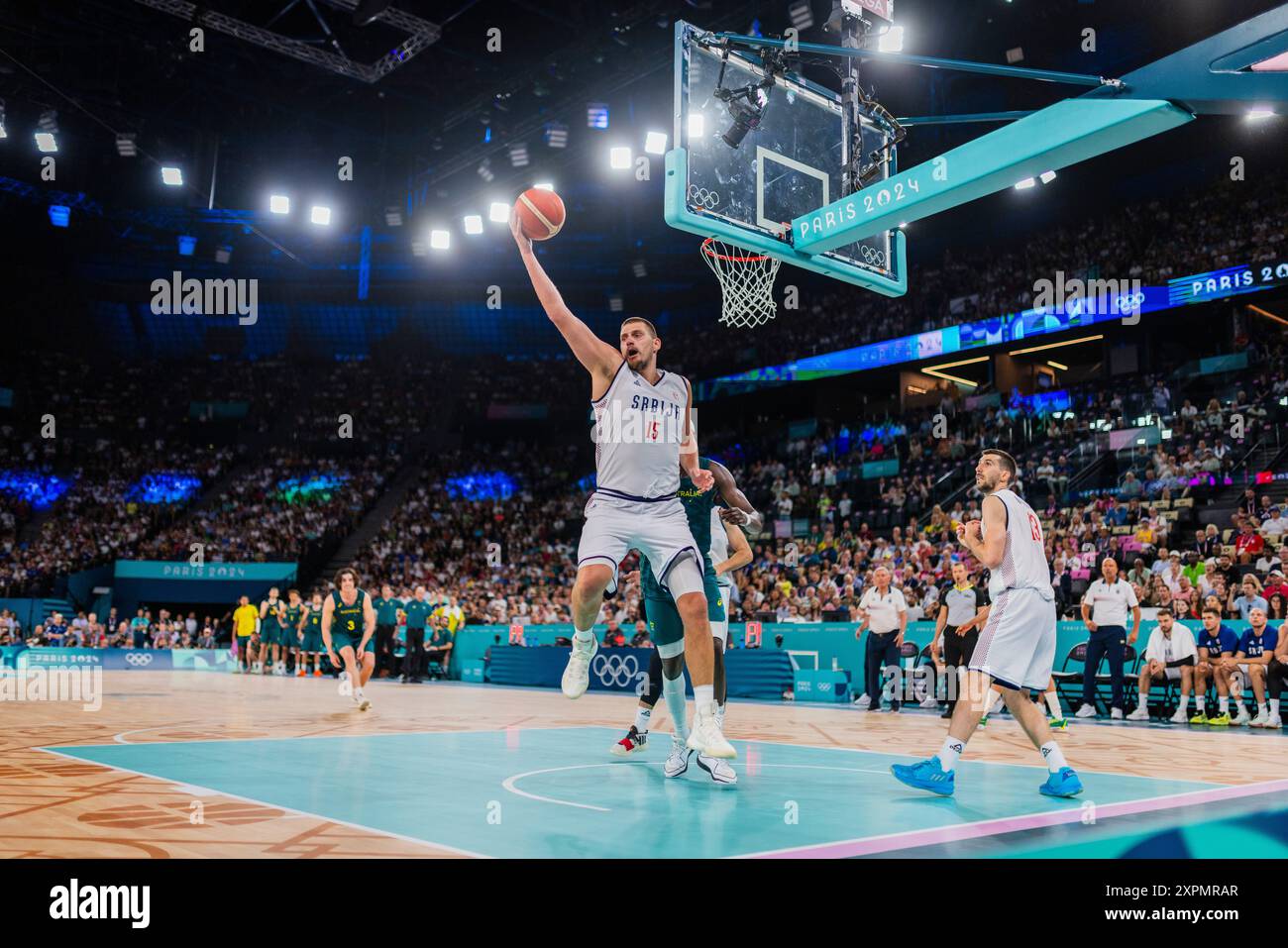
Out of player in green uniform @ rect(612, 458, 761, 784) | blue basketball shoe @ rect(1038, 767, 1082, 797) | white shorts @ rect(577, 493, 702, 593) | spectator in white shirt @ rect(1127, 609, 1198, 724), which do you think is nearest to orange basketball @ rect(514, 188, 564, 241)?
white shorts @ rect(577, 493, 702, 593)

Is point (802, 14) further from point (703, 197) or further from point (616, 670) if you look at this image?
point (616, 670)

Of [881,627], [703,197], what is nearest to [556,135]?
[881,627]

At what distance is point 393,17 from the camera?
2255 centimetres

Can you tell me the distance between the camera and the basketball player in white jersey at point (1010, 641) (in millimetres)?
5688

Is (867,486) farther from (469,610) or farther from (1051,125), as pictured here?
(1051,125)

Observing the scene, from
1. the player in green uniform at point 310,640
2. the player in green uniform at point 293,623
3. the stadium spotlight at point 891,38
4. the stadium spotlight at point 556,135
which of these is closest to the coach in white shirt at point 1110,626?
the stadium spotlight at point 891,38

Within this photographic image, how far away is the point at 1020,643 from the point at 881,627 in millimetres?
8778

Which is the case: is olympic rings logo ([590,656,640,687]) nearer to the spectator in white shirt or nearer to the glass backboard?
the spectator in white shirt

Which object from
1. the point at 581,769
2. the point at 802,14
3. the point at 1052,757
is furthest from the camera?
the point at 802,14

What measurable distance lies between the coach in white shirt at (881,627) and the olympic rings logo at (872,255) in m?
5.07

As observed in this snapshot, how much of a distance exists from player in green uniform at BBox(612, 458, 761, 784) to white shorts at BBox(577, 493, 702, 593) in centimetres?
35

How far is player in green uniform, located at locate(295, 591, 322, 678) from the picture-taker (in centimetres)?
2495

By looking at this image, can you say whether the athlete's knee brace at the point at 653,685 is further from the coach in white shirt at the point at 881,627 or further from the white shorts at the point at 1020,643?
the coach in white shirt at the point at 881,627

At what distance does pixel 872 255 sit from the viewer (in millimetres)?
10555
